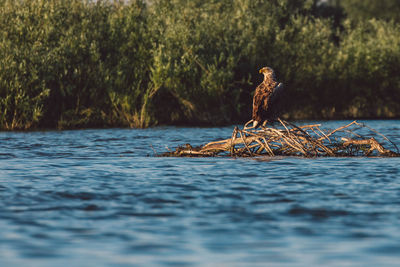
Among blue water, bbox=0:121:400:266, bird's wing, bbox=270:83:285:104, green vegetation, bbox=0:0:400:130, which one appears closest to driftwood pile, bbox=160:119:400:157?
blue water, bbox=0:121:400:266

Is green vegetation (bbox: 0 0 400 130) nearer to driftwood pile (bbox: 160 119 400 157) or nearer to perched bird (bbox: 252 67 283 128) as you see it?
driftwood pile (bbox: 160 119 400 157)

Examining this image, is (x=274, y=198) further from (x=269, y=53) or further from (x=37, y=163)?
(x=269, y=53)

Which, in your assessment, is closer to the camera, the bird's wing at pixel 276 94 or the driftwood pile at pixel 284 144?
the driftwood pile at pixel 284 144

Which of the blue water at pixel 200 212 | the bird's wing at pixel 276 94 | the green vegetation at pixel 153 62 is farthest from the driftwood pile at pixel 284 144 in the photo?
the green vegetation at pixel 153 62

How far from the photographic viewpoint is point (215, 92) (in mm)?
33938

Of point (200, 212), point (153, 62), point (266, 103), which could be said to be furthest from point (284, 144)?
point (153, 62)

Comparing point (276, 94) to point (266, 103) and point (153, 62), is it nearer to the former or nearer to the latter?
point (266, 103)

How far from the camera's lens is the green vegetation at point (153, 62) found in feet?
101

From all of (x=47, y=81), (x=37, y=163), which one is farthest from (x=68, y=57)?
(x=37, y=163)

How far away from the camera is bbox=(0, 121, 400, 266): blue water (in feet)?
22.4

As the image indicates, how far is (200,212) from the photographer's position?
30.9 feet

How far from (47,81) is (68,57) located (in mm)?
1637

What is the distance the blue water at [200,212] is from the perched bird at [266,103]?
0.94 m

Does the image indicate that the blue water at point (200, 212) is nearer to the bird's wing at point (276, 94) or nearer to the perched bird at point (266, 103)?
the perched bird at point (266, 103)
